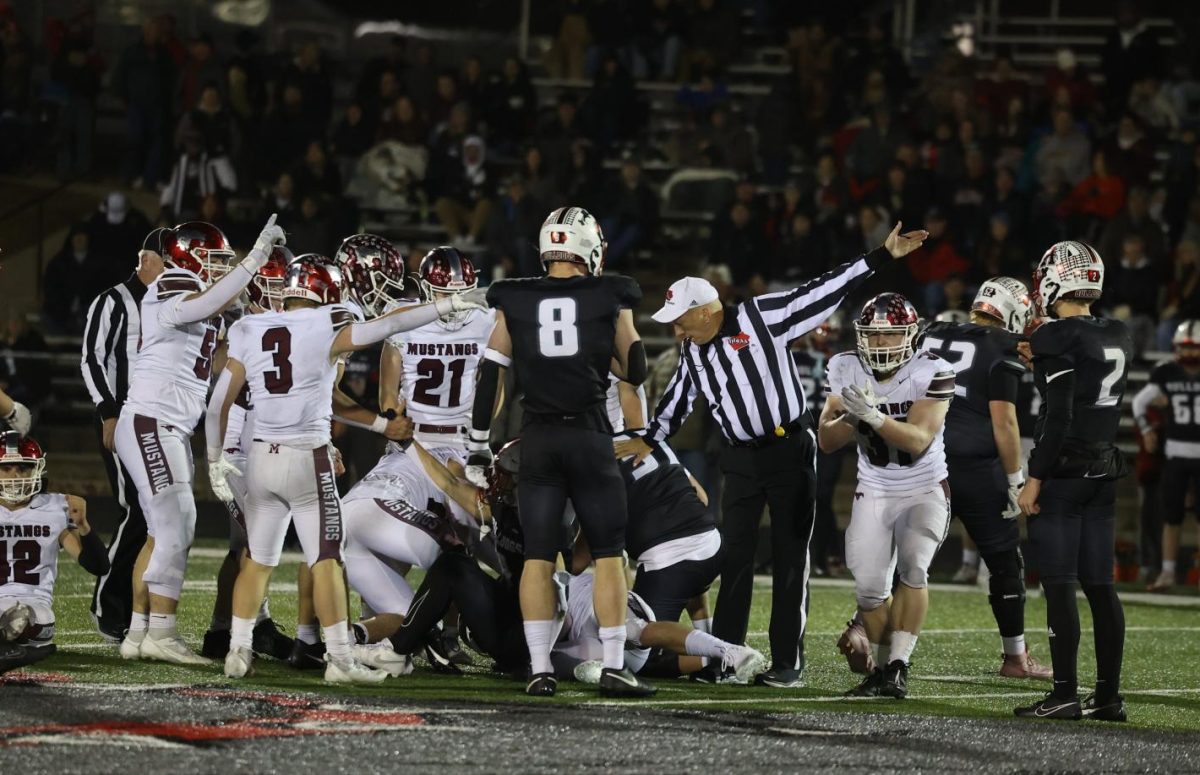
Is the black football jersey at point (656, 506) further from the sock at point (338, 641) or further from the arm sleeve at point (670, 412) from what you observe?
the sock at point (338, 641)

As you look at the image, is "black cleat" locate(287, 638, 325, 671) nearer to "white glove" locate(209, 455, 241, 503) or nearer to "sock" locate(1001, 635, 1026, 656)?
"white glove" locate(209, 455, 241, 503)

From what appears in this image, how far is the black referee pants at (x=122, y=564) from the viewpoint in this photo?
7.85m

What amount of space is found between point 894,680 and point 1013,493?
46.3 inches

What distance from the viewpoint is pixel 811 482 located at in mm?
7348

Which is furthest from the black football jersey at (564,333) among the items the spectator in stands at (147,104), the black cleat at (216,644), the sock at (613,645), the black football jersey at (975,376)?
the spectator in stands at (147,104)

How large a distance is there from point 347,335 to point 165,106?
11.3m

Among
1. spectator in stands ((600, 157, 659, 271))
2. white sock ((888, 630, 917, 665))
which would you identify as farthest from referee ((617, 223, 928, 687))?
spectator in stands ((600, 157, 659, 271))

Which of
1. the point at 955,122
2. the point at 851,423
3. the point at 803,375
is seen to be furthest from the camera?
the point at 955,122

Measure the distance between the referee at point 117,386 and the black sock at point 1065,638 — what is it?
12.8ft

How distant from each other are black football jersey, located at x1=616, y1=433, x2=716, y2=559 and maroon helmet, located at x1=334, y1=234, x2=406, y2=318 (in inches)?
57.4

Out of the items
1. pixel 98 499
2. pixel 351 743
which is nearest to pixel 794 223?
pixel 98 499

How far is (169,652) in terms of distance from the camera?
7152mm

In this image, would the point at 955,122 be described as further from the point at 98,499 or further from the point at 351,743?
the point at 351,743

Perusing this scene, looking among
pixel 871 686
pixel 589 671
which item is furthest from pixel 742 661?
pixel 589 671
